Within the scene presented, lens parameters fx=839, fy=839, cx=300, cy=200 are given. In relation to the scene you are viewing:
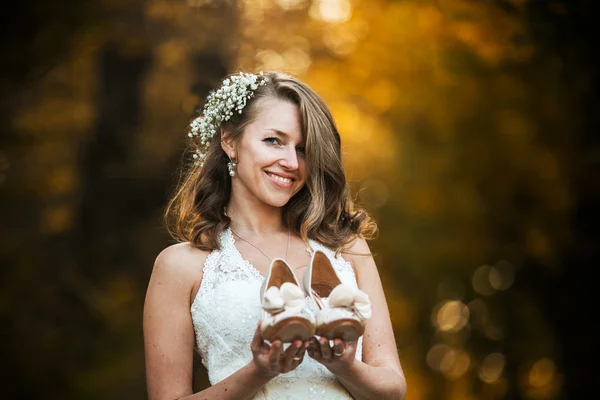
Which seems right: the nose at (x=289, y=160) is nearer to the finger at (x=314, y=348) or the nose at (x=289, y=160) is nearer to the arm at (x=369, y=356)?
the arm at (x=369, y=356)

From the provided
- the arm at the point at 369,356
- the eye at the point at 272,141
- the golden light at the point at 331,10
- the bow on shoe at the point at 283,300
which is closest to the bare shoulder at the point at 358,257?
the arm at the point at 369,356

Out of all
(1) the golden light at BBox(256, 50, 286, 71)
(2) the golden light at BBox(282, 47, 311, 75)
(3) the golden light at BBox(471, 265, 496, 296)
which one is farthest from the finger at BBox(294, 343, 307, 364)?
(2) the golden light at BBox(282, 47, 311, 75)

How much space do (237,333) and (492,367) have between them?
23.1ft

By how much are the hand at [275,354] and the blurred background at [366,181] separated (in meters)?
4.70

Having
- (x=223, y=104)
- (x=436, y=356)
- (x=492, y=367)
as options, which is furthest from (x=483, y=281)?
(x=223, y=104)

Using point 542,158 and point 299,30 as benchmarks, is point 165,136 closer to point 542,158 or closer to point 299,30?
point 299,30

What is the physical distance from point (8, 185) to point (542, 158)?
602cm

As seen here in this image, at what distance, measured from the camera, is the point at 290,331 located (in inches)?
106

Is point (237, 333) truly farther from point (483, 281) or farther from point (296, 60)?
point (296, 60)

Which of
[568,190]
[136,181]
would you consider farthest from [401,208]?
[136,181]

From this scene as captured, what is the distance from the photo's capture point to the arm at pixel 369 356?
2926 millimetres

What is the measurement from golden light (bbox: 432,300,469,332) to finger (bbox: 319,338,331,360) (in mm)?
7621

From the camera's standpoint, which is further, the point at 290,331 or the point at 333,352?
the point at 333,352

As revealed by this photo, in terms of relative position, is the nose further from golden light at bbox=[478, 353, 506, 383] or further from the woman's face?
golden light at bbox=[478, 353, 506, 383]
